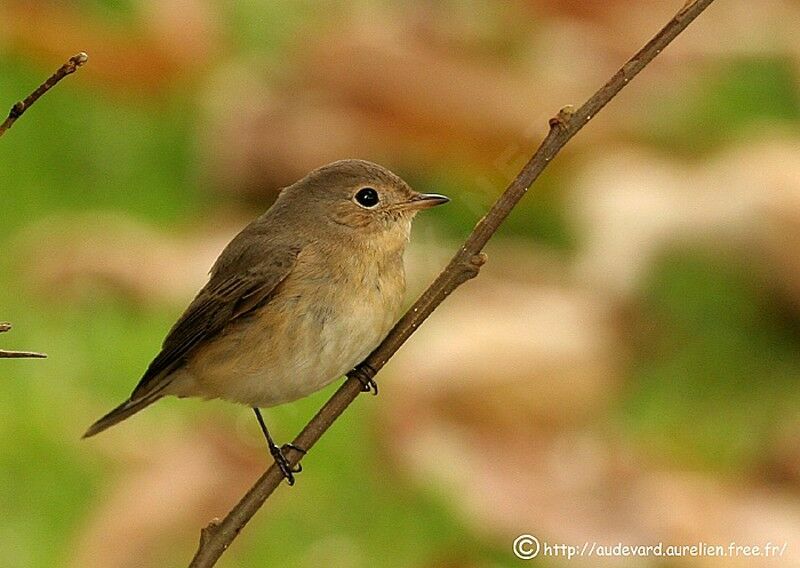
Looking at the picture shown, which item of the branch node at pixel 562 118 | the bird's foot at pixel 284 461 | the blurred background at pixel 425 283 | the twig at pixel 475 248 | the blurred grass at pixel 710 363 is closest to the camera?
the twig at pixel 475 248

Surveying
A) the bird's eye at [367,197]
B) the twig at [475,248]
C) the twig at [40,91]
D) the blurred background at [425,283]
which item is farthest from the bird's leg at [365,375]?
the twig at [40,91]

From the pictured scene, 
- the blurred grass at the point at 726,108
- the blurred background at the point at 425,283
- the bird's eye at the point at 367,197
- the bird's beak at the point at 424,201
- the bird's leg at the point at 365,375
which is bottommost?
the bird's leg at the point at 365,375

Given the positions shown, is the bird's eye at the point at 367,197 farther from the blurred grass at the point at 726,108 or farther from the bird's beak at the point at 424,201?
the blurred grass at the point at 726,108

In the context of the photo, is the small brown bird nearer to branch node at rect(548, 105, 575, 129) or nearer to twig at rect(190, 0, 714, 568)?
twig at rect(190, 0, 714, 568)

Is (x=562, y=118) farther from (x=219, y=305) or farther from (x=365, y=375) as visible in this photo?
(x=219, y=305)

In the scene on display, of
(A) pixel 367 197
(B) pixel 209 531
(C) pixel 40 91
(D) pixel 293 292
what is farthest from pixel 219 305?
(C) pixel 40 91

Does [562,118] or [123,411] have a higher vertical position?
[562,118]

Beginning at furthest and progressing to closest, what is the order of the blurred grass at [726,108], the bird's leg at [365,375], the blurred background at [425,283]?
the blurred grass at [726,108] < the blurred background at [425,283] < the bird's leg at [365,375]
